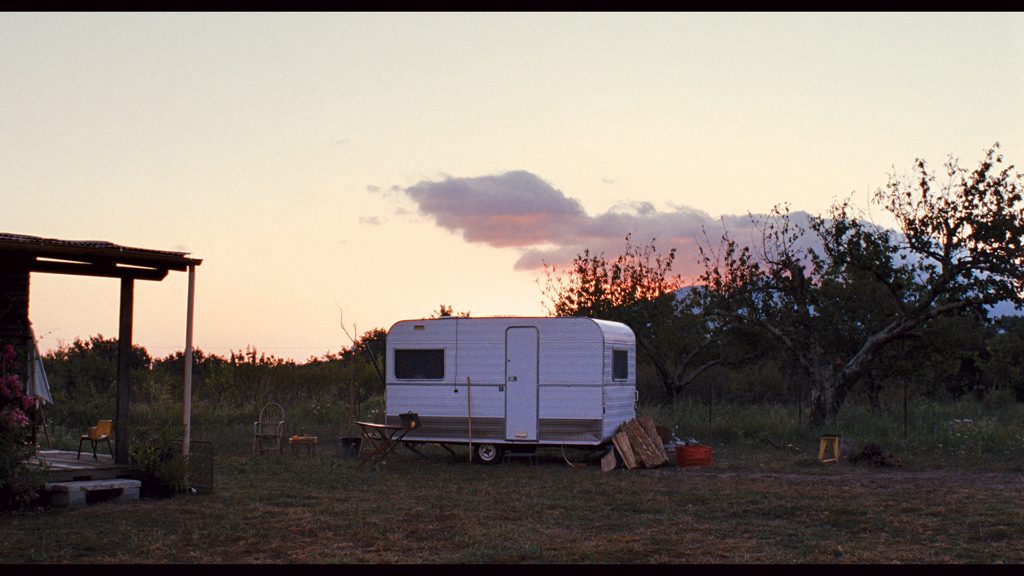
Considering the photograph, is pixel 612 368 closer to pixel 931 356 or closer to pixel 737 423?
pixel 737 423

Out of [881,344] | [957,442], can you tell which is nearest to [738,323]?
[881,344]

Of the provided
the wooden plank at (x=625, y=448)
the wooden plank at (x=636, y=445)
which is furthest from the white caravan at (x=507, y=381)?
the wooden plank at (x=636, y=445)

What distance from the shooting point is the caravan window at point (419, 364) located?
54.6ft

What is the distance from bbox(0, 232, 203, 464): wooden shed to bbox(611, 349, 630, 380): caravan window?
691 centimetres

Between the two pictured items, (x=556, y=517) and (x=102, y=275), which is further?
(x=102, y=275)

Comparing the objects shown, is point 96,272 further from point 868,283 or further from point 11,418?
point 868,283

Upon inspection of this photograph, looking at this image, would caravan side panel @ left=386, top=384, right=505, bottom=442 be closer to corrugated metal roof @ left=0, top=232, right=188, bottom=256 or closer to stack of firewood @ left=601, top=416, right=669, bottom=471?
stack of firewood @ left=601, top=416, right=669, bottom=471

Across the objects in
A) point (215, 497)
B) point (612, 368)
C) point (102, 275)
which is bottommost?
point (215, 497)

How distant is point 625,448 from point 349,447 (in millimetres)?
4560

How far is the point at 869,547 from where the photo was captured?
866cm

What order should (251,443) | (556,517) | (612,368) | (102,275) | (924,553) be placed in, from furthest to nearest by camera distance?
1. (251,443)
2. (612,368)
3. (102,275)
4. (556,517)
5. (924,553)

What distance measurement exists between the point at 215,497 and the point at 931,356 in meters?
18.1

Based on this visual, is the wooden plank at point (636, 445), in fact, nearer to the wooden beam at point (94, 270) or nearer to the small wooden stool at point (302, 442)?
the small wooden stool at point (302, 442)

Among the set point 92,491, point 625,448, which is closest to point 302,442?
point 625,448
